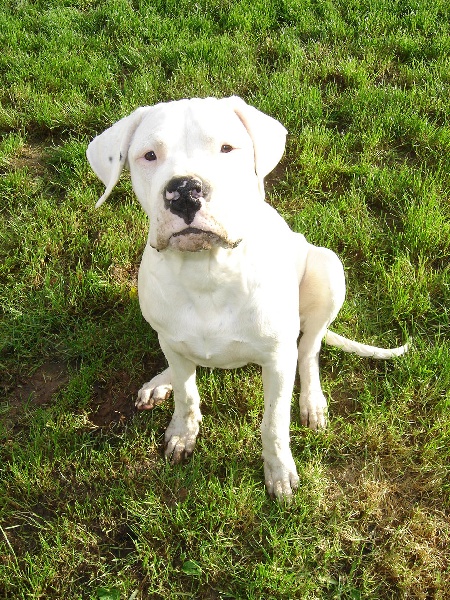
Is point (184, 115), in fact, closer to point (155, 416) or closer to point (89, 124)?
point (155, 416)

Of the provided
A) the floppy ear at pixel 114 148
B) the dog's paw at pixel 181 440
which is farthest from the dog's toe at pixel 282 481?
the floppy ear at pixel 114 148

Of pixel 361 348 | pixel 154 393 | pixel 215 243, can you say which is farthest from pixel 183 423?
pixel 215 243

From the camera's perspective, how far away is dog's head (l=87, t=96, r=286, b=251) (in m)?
2.16

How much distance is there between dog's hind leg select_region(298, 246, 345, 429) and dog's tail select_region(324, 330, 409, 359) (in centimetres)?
10

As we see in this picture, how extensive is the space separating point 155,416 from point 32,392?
0.73m

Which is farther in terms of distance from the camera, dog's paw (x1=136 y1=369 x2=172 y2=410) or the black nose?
dog's paw (x1=136 y1=369 x2=172 y2=410)

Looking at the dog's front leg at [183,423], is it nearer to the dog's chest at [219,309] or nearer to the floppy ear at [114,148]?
the dog's chest at [219,309]

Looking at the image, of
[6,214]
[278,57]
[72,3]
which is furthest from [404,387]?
[72,3]

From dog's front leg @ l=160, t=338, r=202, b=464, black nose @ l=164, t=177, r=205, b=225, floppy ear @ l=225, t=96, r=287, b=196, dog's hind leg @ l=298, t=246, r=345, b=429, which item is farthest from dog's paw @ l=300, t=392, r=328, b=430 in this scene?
black nose @ l=164, t=177, r=205, b=225

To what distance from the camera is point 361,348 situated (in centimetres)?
326

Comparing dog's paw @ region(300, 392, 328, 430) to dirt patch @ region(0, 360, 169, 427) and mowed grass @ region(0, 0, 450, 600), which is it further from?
dirt patch @ region(0, 360, 169, 427)

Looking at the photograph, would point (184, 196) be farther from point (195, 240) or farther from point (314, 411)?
point (314, 411)

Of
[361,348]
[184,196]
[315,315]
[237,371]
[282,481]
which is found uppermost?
[184,196]

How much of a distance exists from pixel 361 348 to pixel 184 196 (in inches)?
61.8
